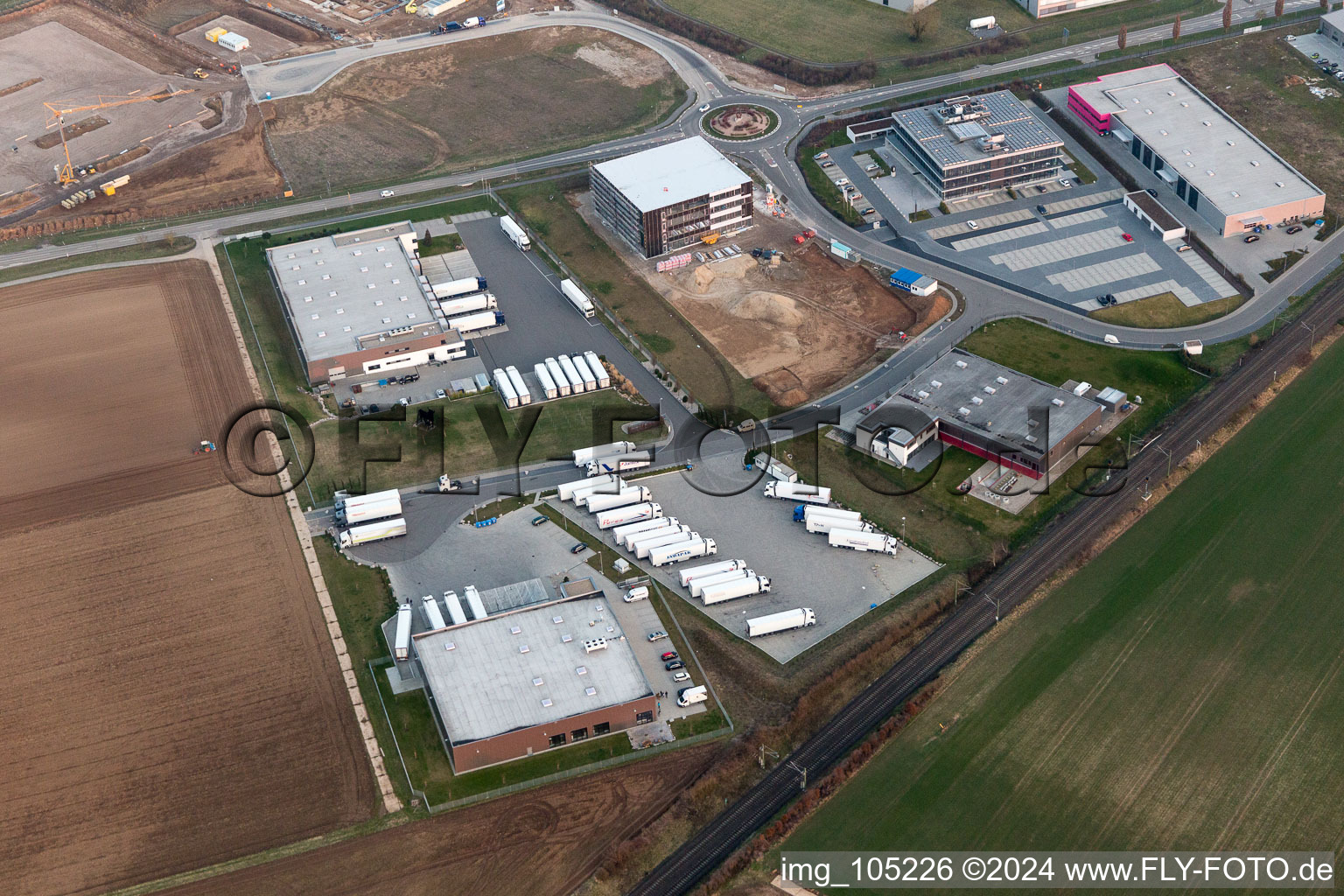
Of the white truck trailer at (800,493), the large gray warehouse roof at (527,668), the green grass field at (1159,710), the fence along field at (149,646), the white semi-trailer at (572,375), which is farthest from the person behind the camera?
the white semi-trailer at (572,375)

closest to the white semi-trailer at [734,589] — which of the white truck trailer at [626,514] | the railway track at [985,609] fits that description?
the white truck trailer at [626,514]

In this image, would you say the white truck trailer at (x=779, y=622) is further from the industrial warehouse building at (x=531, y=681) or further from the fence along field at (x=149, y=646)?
the fence along field at (x=149, y=646)

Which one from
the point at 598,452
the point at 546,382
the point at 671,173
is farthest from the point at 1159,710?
the point at 671,173

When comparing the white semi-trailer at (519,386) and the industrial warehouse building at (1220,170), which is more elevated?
the industrial warehouse building at (1220,170)

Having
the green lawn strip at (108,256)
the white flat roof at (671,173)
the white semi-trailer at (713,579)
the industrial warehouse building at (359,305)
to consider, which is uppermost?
the white flat roof at (671,173)

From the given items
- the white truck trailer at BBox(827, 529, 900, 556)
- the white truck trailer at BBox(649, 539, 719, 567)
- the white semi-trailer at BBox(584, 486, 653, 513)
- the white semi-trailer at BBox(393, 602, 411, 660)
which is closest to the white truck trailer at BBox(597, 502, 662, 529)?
the white semi-trailer at BBox(584, 486, 653, 513)

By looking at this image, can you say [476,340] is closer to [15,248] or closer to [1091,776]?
[15,248]

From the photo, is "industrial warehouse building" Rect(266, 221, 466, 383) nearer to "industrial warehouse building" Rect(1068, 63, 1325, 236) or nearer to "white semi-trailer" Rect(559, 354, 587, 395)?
"white semi-trailer" Rect(559, 354, 587, 395)
